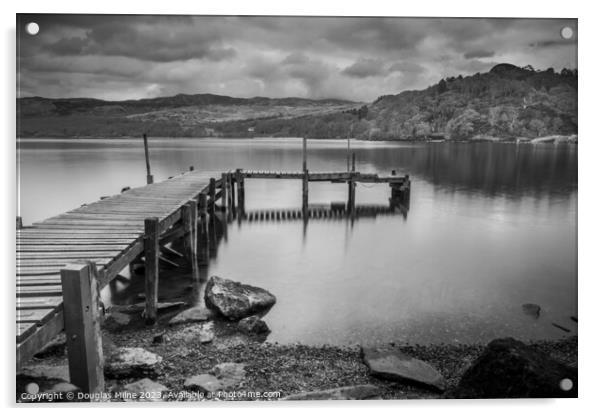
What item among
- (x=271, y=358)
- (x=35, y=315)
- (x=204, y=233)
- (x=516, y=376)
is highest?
(x=35, y=315)

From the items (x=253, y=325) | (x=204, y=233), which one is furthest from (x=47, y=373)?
(x=204, y=233)

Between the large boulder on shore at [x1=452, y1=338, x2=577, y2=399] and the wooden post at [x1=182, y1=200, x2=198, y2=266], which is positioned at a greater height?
the wooden post at [x1=182, y1=200, x2=198, y2=266]

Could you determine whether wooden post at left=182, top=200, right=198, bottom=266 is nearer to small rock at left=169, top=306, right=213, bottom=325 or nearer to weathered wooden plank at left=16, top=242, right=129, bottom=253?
small rock at left=169, top=306, right=213, bottom=325

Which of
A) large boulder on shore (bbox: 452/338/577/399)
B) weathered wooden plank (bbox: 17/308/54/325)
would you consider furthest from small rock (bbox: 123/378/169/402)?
large boulder on shore (bbox: 452/338/577/399)

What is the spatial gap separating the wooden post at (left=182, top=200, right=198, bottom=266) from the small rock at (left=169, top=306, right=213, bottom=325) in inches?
101

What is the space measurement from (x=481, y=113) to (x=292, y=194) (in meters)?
10.8

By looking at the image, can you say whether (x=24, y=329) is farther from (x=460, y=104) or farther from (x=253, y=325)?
(x=460, y=104)

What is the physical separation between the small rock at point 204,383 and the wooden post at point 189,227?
464 centimetres

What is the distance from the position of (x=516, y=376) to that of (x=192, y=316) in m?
4.39

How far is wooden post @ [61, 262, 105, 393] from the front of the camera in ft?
11.8

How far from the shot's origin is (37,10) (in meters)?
4.01

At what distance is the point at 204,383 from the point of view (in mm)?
4340

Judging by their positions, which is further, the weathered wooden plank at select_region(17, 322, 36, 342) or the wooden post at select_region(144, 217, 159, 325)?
the wooden post at select_region(144, 217, 159, 325)

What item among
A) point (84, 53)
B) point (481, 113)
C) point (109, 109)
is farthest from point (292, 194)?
point (84, 53)
